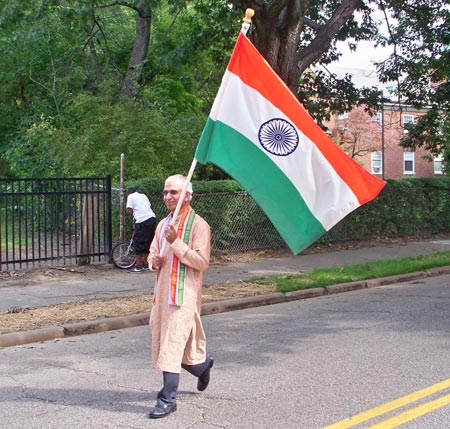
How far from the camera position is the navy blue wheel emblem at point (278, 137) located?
5.36 meters

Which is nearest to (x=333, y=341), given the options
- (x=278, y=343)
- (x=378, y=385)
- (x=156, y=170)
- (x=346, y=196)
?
(x=278, y=343)

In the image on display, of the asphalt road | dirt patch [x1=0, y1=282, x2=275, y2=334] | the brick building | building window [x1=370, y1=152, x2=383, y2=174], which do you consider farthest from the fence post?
building window [x1=370, y1=152, x2=383, y2=174]

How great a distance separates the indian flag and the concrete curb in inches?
147

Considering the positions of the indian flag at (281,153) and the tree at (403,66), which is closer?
the indian flag at (281,153)

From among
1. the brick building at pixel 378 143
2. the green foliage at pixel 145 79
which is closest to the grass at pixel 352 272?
the green foliage at pixel 145 79

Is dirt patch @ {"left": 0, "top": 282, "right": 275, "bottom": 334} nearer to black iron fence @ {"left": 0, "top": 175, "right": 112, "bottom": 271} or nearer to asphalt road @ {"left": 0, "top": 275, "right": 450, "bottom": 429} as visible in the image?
asphalt road @ {"left": 0, "top": 275, "right": 450, "bottom": 429}

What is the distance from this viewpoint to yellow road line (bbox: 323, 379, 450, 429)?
15.2 feet

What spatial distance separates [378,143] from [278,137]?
37294 mm

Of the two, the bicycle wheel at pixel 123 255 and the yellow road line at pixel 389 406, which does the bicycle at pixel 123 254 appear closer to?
the bicycle wheel at pixel 123 255

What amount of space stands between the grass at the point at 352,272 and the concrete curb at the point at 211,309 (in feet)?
0.53

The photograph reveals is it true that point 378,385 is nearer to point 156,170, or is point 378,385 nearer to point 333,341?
point 333,341

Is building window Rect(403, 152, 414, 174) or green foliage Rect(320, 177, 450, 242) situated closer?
green foliage Rect(320, 177, 450, 242)

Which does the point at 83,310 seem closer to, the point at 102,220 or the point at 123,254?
the point at 123,254

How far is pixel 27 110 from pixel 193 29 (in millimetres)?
8801
